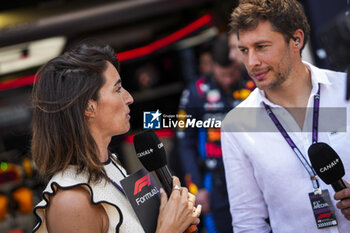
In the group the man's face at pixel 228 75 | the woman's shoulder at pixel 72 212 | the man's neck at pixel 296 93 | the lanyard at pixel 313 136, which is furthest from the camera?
the man's face at pixel 228 75

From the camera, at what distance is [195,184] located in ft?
7.73

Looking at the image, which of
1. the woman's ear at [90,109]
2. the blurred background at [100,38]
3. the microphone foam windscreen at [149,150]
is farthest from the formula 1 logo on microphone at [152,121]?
the blurred background at [100,38]

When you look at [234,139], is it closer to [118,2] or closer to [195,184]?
[195,184]

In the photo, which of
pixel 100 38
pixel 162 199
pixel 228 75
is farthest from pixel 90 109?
pixel 100 38

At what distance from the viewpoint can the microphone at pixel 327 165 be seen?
126cm

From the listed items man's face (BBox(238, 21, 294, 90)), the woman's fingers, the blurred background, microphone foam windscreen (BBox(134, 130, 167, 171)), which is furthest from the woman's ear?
the blurred background

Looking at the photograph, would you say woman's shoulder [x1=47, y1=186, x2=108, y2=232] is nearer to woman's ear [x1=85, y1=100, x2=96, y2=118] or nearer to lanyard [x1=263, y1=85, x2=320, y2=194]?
woman's ear [x1=85, y1=100, x2=96, y2=118]

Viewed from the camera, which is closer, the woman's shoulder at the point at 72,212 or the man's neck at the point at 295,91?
the woman's shoulder at the point at 72,212

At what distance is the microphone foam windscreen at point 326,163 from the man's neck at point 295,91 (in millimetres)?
→ 255

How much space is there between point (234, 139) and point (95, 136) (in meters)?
0.50

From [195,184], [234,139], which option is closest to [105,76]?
[234,139]

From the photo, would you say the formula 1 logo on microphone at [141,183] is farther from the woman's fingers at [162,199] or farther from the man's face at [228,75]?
the man's face at [228,75]

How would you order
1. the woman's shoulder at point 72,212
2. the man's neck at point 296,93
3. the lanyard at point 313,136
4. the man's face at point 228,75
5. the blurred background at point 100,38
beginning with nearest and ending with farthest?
the woman's shoulder at point 72,212 < the lanyard at point 313,136 < the man's neck at point 296,93 < the man's face at point 228,75 < the blurred background at point 100,38

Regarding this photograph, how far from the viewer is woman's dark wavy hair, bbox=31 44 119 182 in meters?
1.28
